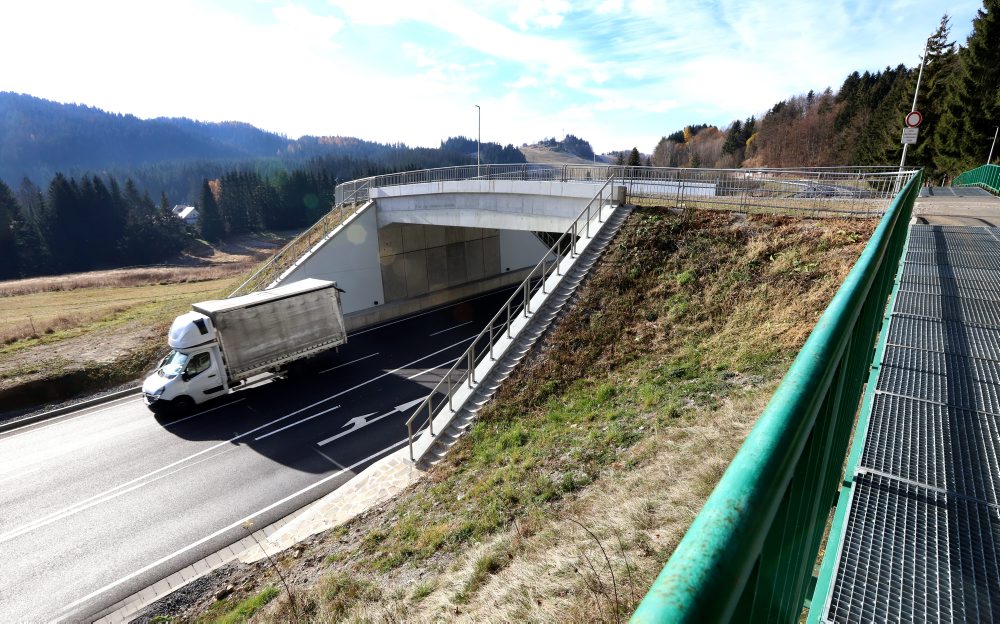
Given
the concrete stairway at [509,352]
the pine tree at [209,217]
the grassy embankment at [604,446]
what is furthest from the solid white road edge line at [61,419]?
the pine tree at [209,217]

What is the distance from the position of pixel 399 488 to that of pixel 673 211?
13.1 meters

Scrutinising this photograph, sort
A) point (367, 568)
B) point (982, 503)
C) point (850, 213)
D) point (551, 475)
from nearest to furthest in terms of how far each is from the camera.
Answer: point (982, 503), point (367, 568), point (551, 475), point (850, 213)

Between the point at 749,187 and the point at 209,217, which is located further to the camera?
the point at 209,217

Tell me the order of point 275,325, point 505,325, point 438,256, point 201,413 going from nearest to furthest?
point 505,325
point 201,413
point 275,325
point 438,256

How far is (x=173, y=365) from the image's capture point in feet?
53.6

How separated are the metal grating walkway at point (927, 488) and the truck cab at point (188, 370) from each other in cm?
Answer: 1787

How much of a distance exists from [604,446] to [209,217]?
376ft

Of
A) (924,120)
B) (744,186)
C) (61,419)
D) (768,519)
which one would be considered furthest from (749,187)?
(924,120)

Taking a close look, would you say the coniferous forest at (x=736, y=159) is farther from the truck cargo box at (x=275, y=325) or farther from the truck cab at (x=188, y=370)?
the truck cab at (x=188, y=370)

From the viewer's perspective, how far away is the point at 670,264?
1547 cm

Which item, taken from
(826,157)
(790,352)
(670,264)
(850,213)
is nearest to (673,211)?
(670,264)

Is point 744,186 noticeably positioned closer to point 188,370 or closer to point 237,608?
point 237,608

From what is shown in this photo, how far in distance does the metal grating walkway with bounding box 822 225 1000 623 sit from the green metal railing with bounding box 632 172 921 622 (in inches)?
10.8

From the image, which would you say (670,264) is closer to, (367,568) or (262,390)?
(367,568)
